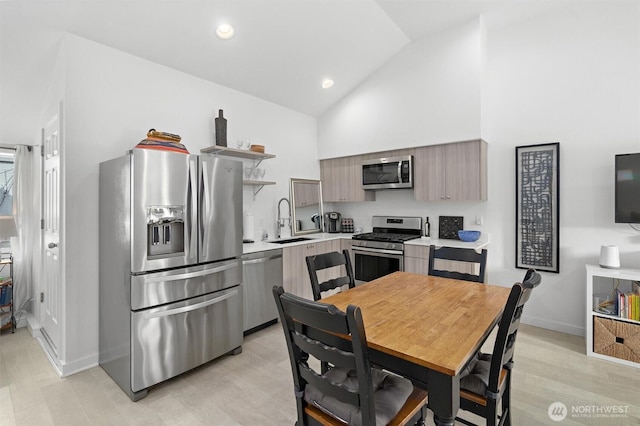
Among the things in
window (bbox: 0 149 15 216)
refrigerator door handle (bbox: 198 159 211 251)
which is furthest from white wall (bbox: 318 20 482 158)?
window (bbox: 0 149 15 216)

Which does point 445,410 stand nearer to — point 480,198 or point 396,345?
point 396,345

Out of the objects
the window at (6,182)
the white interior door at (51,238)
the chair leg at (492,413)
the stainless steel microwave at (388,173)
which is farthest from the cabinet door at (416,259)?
the window at (6,182)

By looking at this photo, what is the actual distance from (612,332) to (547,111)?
2.24m

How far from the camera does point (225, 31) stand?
9.43 ft

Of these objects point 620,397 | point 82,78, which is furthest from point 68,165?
point 620,397

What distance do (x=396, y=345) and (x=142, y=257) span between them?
1916 mm

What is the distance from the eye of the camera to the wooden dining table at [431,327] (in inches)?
44.0

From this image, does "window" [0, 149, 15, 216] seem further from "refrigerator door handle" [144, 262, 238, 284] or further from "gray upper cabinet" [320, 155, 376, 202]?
"gray upper cabinet" [320, 155, 376, 202]

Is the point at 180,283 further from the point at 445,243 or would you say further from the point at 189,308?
the point at 445,243

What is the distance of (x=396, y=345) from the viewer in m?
1.22

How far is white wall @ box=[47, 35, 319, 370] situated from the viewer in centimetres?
254

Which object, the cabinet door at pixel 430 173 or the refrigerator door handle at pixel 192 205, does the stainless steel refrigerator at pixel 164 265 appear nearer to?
the refrigerator door handle at pixel 192 205

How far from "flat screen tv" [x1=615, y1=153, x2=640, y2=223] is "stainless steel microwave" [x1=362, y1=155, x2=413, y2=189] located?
197 cm

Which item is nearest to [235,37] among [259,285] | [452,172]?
[259,285]
